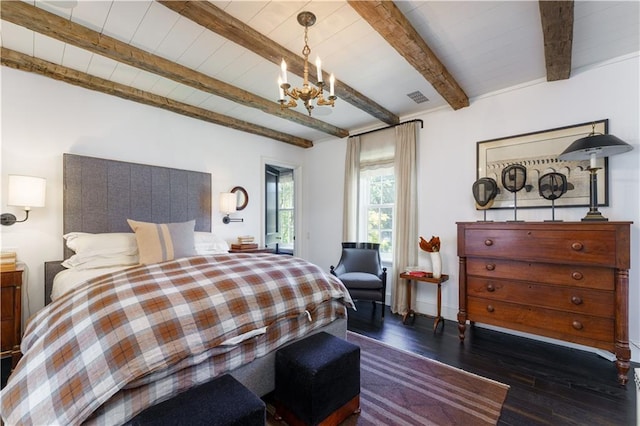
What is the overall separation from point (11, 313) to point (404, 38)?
12.2 ft

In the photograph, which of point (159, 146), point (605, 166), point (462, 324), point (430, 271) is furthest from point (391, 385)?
point (159, 146)

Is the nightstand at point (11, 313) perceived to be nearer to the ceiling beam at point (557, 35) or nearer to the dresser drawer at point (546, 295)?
the dresser drawer at point (546, 295)

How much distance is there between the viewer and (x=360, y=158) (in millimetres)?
4375

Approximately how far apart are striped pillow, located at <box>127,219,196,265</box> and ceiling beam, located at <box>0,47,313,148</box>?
147cm

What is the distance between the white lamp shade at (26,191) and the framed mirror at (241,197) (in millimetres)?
2135

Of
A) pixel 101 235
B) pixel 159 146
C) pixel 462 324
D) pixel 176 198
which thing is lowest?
pixel 462 324

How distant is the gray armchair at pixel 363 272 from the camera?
11.2ft

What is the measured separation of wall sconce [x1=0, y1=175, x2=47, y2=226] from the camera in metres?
2.38

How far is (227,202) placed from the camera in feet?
12.9

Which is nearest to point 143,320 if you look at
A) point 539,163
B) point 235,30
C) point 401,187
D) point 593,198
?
point 235,30

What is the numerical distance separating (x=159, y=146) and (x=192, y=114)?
60cm

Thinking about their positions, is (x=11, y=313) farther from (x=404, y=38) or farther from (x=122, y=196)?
(x=404, y=38)

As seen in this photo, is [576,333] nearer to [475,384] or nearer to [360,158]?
[475,384]

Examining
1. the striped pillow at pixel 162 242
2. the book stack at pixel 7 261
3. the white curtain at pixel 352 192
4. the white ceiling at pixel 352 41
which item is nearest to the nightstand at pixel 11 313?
the book stack at pixel 7 261
